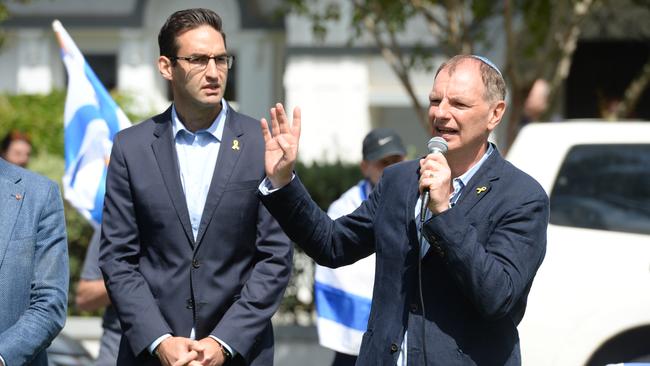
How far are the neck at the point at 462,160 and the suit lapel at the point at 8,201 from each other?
1.51 meters

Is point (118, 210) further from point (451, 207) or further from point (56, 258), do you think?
point (451, 207)

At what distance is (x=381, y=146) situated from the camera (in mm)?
6969

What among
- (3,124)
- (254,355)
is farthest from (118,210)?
(3,124)

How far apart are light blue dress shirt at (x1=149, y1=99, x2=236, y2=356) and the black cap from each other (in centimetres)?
195

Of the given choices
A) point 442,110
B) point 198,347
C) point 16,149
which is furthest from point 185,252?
point 16,149

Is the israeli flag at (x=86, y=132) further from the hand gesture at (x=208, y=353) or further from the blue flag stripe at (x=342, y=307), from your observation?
the hand gesture at (x=208, y=353)

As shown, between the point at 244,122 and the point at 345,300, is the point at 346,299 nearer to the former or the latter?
the point at 345,300

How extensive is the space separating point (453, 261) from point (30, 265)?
1.55m

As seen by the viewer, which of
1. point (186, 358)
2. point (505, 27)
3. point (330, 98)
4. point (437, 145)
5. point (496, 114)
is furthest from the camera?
point (330, 98)

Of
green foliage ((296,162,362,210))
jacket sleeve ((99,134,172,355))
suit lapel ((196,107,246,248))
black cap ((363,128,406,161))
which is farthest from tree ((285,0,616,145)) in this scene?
jacket sleeve ((99,134,172,355))

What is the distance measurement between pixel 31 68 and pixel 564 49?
866 centimetres

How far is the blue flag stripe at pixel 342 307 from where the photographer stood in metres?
6.63

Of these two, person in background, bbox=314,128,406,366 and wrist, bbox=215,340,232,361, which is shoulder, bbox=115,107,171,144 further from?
person in background, bbox=314,128,406,366

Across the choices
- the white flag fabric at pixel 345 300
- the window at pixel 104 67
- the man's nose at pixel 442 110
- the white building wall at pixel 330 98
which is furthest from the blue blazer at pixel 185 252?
the window at pixel 104 67
